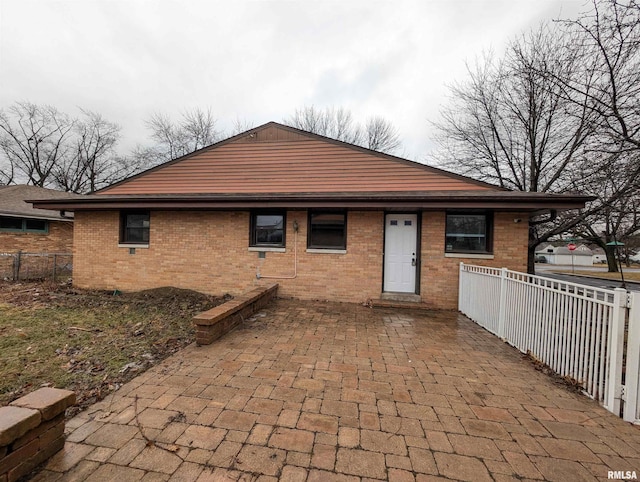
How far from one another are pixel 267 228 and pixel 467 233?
552 centimetres

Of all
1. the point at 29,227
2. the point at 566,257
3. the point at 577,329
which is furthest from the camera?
the point at 566,257

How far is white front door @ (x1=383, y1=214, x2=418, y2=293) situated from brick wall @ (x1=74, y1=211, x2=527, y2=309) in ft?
0.85

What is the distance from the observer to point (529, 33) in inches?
371

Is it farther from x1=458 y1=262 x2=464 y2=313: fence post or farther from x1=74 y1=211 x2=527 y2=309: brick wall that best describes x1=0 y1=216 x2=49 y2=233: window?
x1=458 y1=262 x2=464 y2=313: fence post

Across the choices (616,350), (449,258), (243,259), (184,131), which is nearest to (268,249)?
(243,259)

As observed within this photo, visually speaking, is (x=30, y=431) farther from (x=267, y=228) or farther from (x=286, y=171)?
(x=286, y=171)

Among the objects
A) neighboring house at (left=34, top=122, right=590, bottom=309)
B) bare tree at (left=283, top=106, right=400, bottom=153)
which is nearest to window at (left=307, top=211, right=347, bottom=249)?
neighboring house at (left=34, top=122, right=590, bottom=309)

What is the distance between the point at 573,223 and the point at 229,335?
433 inches

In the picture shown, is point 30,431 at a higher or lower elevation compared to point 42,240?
lower

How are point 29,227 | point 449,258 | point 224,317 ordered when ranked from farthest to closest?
point 29,227
point 449,258
point 224,317

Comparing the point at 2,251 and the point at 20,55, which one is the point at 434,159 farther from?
the point at 20,55

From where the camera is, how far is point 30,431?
1.72 meters

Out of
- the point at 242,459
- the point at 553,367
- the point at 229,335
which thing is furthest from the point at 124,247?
the point at 553,367

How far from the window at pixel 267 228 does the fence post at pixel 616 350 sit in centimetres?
651
